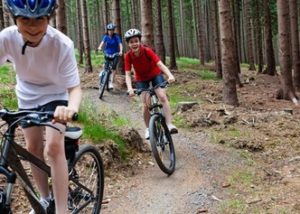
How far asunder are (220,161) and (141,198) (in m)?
2.02

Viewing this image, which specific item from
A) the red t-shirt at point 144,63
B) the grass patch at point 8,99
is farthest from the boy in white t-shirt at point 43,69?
the grass patch at point 8,99

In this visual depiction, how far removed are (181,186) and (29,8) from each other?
154 inches

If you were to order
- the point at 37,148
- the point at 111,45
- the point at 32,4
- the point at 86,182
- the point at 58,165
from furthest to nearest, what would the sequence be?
the point at 111,45, the point at 86,182, the point at 37,148, the point at 58,165, the point at 32,4

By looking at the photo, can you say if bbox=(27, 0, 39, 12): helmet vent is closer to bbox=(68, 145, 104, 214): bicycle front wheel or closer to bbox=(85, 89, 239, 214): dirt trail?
bbox=(68, 145, 104, 214): bicycle front wheel

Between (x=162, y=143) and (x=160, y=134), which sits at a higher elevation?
(x=160, y=134)

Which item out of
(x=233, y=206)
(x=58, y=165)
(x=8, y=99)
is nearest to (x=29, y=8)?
(x=58, y=165)

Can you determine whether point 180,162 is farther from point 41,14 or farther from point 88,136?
point 41,14

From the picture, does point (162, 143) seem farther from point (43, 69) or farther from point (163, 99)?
point (43, 69)

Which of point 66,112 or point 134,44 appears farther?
point 134,44

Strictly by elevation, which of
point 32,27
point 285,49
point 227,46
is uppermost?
point 32,27

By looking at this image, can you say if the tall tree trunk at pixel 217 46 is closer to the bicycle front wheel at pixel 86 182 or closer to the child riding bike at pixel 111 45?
the child riding bike at pixel 111 45

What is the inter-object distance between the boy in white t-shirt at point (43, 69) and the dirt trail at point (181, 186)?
2.00 metres

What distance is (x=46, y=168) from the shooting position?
12.6ft

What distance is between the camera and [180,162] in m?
7.54
